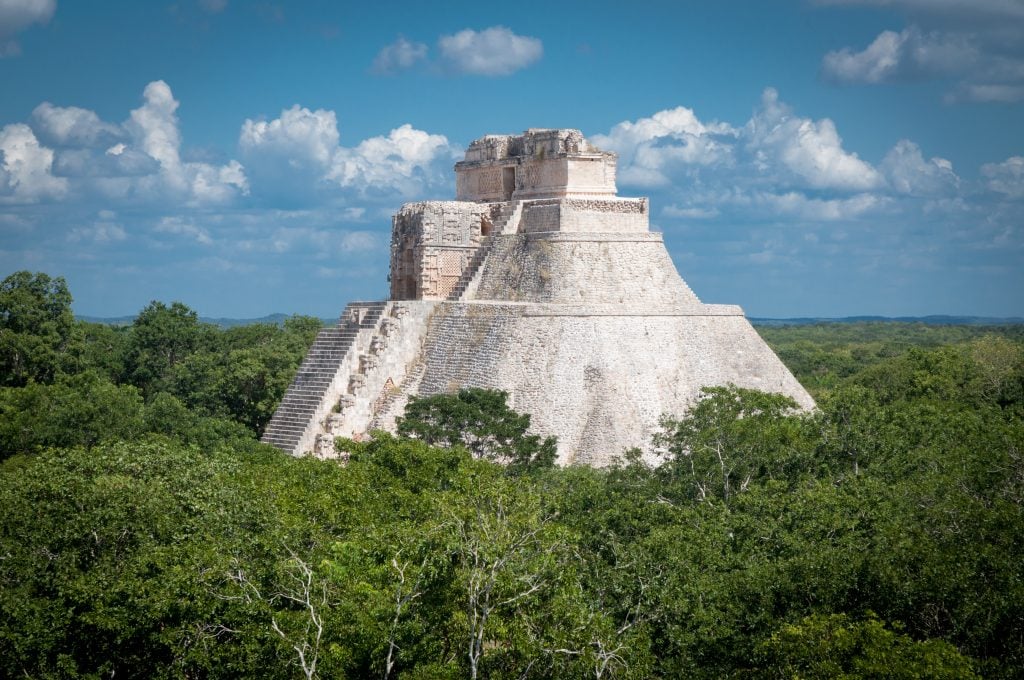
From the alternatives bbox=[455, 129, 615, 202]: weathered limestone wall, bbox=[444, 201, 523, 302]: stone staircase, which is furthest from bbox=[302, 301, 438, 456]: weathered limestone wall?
bbox=[455, 129, 615, 202]: weathered limestone wall

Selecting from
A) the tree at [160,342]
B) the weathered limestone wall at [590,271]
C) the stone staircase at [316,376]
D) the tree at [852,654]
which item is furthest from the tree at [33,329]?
the tree at [852,654]

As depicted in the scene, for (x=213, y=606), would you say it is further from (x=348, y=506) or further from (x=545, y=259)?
(x=545, y=259)

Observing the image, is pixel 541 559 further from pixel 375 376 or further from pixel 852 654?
pixel 375 376

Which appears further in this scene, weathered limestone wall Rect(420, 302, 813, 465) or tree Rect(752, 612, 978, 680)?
weathered limestone wall Rect(420, 302, 813, 465)

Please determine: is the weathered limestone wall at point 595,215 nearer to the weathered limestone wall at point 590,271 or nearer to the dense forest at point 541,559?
the weathered limestone wall at point 590,271

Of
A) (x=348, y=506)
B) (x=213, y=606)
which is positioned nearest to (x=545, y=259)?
(x=348, y=506)

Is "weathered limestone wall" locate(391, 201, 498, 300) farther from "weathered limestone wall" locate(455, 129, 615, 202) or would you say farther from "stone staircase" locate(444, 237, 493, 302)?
"weathered limestone wall" locate(455, 129, 615, 202)

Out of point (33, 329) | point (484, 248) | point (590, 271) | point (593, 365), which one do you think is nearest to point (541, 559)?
point (593, 365)
